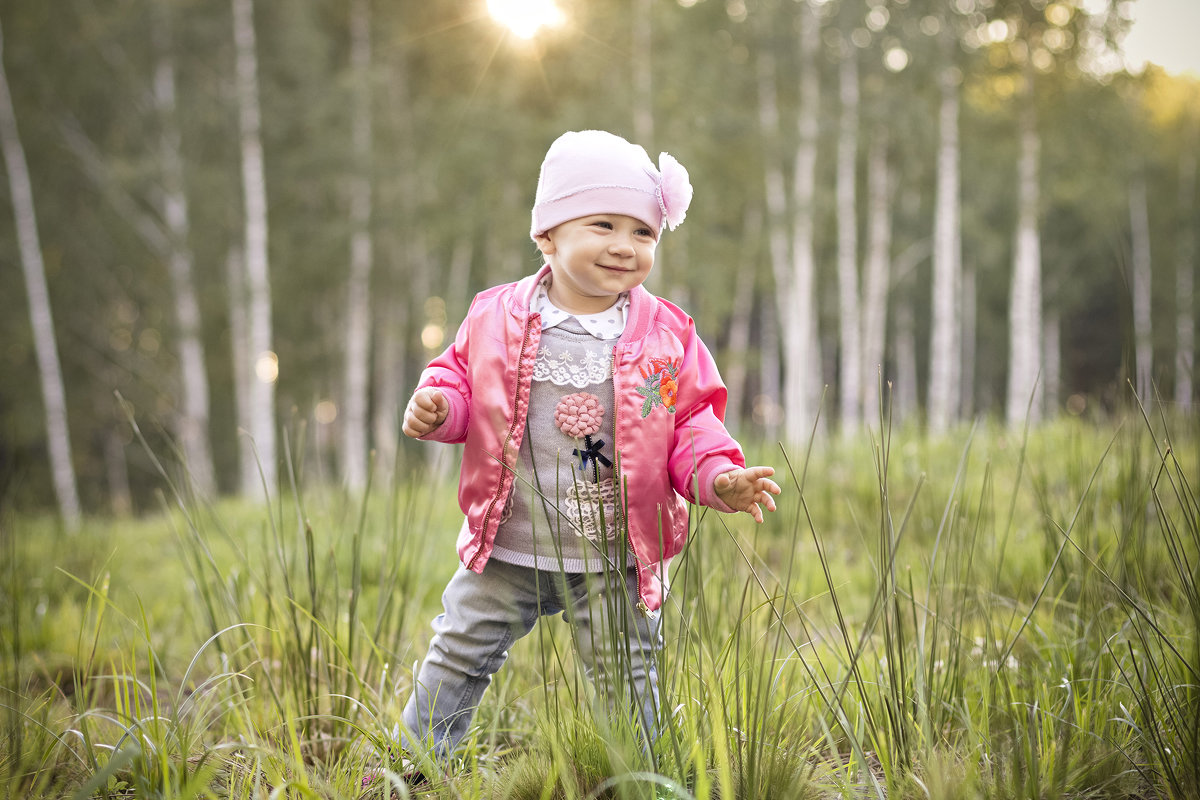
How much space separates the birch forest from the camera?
1152 centimetres

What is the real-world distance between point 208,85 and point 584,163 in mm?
13095

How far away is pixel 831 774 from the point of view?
4.65ft

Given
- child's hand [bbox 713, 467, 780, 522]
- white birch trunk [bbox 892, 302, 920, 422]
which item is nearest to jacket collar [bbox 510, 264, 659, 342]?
child's hand [bbox 713, 467, 780, 522]

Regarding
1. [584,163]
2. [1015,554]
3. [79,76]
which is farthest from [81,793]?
[79,76]

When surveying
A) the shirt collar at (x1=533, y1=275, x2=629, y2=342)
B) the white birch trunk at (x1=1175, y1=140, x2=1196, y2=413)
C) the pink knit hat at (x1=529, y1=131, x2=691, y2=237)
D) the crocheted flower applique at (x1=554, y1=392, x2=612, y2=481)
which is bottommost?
the crocheted flower applique at (x1=554, y1=392, x2=612, y2=481)

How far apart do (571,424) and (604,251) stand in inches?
14.4

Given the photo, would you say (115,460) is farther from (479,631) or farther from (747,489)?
(747,489)

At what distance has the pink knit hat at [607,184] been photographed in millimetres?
1624

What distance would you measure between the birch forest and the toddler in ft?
26.7

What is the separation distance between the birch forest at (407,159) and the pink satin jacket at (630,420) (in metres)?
8.17

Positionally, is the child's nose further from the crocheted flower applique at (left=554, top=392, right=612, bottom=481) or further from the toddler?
the crocheted flower applique at (left=554, top=392, right=612, bottom=481)

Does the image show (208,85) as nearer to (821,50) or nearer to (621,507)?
(821,50)

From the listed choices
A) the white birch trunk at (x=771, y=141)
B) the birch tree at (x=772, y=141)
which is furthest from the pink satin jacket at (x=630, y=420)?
the white birch trunk at (x=771, y=141)

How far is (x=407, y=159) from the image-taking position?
13.6m
